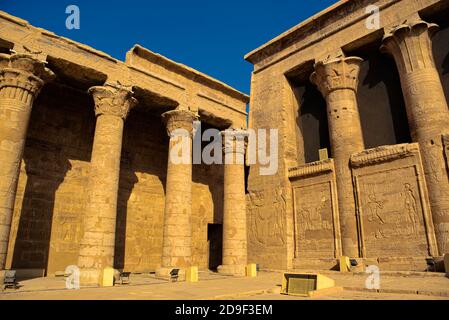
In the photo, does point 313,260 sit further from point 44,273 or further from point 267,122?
point 44,273

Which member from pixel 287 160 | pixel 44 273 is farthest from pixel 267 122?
pixel 44 273

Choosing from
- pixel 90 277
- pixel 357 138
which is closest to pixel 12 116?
pixel 90 277

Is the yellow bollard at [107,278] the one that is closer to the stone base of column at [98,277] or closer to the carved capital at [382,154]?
the stone base of column at [98,277]

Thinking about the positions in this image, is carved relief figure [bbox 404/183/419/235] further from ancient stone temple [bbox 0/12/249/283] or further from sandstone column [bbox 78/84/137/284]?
sandstone column [bbox 78/84/137/284]

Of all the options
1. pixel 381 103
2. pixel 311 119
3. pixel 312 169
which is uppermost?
pixel 311 119

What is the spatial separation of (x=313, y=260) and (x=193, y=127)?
6.82m

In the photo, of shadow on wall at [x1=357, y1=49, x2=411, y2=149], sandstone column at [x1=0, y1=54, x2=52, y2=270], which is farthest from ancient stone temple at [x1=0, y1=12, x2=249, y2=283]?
shadow on wall at [x1=357, y1=49, x2=411, y2=149]

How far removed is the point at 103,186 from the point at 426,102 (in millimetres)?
10420

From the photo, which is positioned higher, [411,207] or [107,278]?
[411,207]

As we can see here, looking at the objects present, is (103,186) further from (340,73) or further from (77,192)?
(340,73)

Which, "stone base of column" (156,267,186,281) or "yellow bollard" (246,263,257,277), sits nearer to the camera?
"stone base of column" (156,267,186,281)

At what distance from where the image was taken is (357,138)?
12.1 meters

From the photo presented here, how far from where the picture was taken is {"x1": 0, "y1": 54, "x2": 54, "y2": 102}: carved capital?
913 centimetres

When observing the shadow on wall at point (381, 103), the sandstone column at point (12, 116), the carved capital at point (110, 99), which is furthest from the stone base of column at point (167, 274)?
the shadow on wall at point (381, 103)
